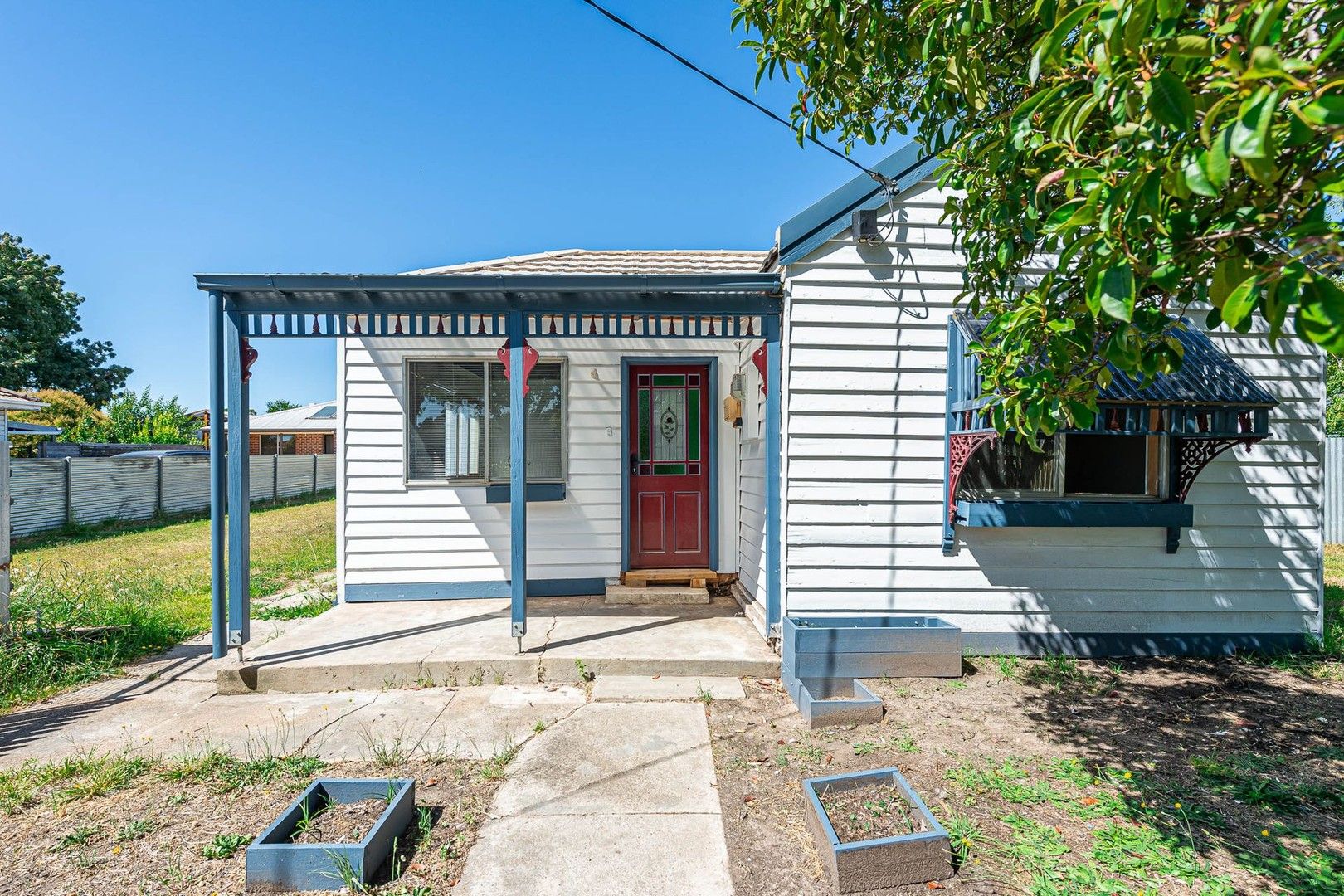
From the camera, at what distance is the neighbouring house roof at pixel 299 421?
87.6 ft

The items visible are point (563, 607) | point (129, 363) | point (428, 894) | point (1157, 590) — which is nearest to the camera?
point (428, 894)

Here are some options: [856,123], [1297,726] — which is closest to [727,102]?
[856,123]

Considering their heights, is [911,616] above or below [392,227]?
below

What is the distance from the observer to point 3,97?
7.55m

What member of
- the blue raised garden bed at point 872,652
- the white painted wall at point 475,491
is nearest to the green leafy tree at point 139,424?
the white painted wall at point 475,491

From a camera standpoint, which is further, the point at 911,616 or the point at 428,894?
the point at 911,616

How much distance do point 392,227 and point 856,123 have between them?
33.5ft

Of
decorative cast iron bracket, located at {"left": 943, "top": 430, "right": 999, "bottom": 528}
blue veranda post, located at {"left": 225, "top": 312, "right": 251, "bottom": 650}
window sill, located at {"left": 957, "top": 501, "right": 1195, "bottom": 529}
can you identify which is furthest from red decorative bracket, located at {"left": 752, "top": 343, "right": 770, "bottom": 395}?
blue veranda post, located at {"left": 225, "top": 312, "right": 251, "bottom": 650}

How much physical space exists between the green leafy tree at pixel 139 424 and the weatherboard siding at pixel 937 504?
26995 millimetres

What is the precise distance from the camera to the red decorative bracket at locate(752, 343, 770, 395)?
4.93 m

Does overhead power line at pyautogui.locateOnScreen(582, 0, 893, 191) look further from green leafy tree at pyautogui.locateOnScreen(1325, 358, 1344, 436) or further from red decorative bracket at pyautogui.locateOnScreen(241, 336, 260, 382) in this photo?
green leafy tree at pyautogui.locateOnScreen(1325, 358, 1344, 436)

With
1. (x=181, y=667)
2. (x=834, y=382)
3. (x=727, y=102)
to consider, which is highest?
(x=727, y=102)

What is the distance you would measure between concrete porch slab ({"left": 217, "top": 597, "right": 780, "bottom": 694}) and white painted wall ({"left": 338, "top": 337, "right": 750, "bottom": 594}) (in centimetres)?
74

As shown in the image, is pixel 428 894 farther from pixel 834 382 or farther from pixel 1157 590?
pixel 1157 590
